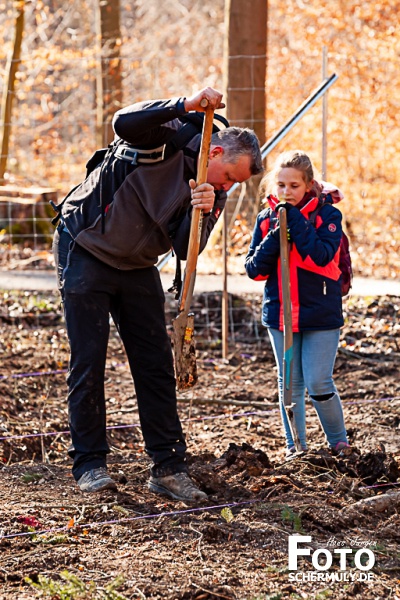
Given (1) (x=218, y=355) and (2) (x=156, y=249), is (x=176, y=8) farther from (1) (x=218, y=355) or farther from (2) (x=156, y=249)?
(2) (x=156, y=249)

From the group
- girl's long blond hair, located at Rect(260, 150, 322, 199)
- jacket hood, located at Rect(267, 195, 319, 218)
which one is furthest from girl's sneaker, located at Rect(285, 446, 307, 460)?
girl's long blond hair, located at Rect(260, 150, 322, 199)

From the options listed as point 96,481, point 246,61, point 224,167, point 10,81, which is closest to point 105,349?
point 96,481

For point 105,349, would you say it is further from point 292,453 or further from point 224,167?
point 292,453

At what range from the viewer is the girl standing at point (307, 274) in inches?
188

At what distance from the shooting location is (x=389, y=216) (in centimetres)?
1205

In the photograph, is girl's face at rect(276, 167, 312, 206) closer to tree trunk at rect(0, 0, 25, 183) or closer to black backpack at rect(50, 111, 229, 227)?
black backpack at rect(50, 111, 229, 227)

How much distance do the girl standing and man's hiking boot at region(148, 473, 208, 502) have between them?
844 millimetres

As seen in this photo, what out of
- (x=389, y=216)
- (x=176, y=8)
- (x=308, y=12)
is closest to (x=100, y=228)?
(x=389, y=216)

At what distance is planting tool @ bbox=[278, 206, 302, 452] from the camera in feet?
15.4

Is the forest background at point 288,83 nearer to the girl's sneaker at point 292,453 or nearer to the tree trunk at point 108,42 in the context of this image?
the tree trunk at point 108,42

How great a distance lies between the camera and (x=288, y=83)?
15961 millimetres

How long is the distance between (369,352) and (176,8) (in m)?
20.0

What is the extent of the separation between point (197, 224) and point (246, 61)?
6944mm

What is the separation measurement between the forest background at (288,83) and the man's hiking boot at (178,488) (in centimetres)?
458
